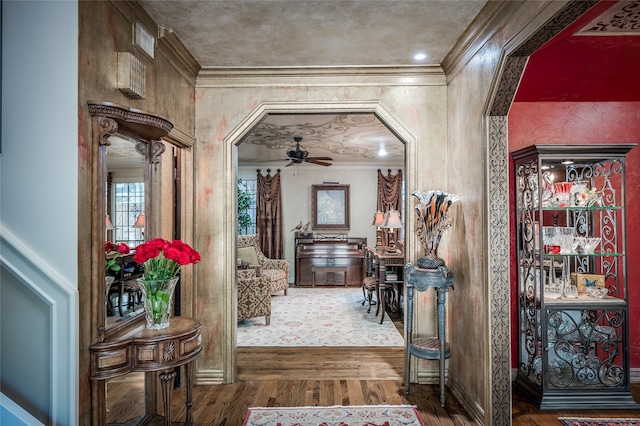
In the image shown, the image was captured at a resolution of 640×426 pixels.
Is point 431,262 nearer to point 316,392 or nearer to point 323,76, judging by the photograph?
point 316,392

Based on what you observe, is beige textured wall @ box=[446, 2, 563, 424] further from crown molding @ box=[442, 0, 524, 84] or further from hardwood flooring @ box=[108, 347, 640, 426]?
hardwood flooring @ box=[108, 347, 640, 426]

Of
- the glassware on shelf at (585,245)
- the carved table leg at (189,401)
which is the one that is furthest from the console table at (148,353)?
the glassware on shelf at (585,245)

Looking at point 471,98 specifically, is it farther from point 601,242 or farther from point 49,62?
point 49,62

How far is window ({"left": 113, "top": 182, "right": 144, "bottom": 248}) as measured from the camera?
86.0 inches

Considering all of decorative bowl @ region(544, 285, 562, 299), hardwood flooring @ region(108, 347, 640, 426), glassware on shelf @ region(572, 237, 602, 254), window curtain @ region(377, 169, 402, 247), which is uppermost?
window curtain @ region(377, 169, 402, 247)

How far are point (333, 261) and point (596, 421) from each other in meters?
5.77

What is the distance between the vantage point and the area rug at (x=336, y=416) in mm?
2670

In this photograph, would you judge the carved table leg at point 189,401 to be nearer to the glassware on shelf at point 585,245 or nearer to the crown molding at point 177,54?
the crown molding at point 177,54

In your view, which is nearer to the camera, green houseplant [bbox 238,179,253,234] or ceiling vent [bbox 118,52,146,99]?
ceiling vent [bbox 118,52,146,99]

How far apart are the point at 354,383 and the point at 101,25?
10.6ft

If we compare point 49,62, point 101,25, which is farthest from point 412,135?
point 49,62

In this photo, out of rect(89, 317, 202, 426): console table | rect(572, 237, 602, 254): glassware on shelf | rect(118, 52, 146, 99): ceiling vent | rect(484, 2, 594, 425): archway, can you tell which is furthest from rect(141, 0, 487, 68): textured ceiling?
rect(89, 317, 202, 426): console table

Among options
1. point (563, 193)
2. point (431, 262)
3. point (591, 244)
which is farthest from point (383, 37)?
point (591, 244)

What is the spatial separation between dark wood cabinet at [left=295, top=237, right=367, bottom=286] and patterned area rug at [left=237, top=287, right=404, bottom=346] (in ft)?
3.64
